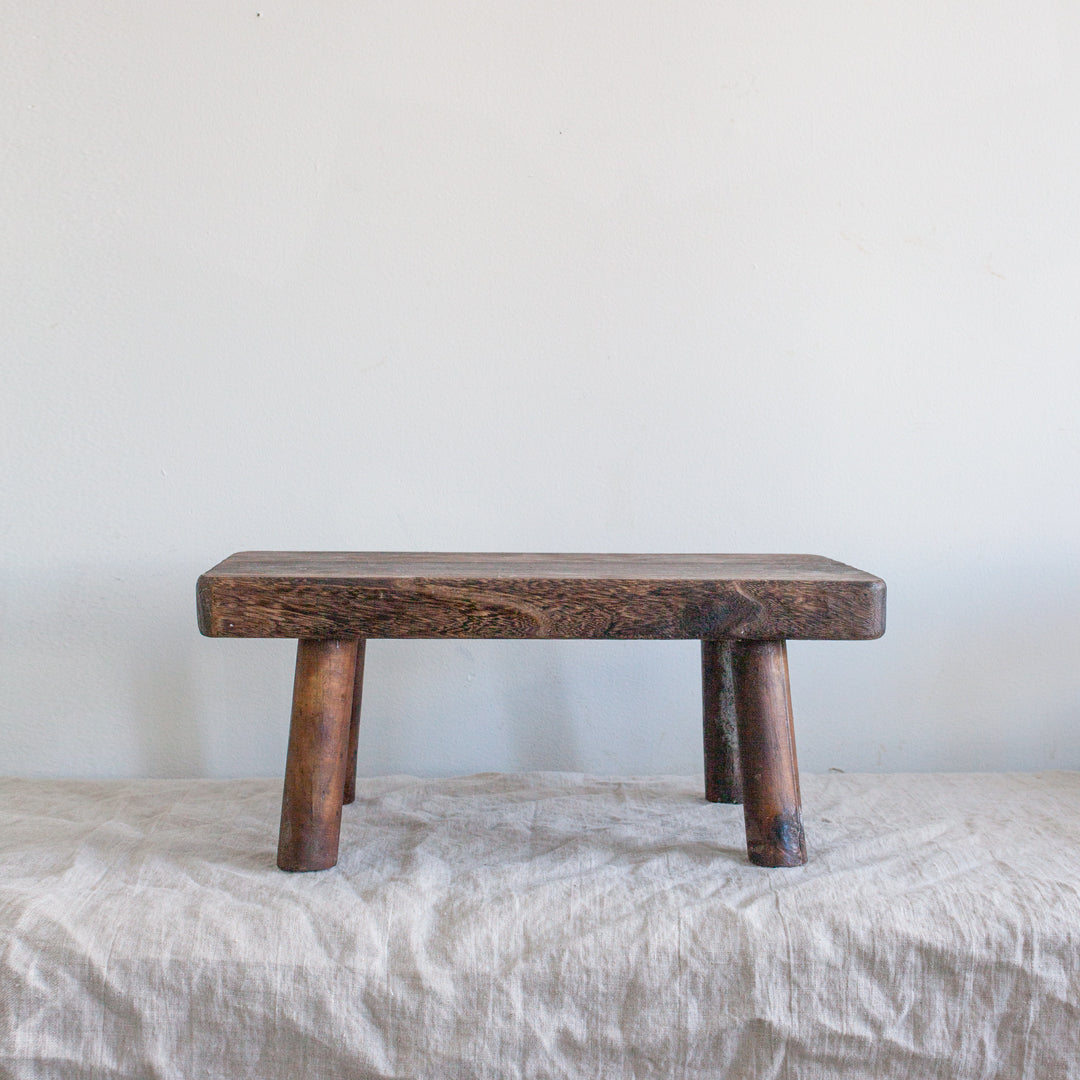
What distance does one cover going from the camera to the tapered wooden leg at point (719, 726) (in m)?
0.95

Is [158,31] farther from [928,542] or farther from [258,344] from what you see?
[928,542]

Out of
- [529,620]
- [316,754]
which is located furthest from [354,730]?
[529,620]

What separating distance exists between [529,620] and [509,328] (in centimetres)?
45

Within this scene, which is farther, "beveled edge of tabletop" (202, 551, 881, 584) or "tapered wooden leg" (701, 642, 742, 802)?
"tapered wooden leg" (701, 642, 742, 802)

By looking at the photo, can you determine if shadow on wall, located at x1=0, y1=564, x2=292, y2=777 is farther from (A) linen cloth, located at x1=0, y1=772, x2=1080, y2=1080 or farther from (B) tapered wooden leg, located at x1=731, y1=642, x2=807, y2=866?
(B) tapered wooden leg, located at x1=731, y1=642, x2=807, y2=866

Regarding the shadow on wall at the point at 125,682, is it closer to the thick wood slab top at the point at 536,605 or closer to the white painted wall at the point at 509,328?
the white painted wall at the point at 509,328

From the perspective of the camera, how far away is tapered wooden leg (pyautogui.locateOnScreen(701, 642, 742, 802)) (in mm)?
948

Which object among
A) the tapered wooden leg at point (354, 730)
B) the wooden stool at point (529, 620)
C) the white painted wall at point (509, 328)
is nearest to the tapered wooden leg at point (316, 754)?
the wooden stool at point (529, 620)

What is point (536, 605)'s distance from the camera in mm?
736

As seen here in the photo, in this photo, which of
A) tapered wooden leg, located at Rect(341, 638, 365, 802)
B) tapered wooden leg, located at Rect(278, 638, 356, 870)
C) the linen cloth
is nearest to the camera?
the linen cloth

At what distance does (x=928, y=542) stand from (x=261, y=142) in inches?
35.8

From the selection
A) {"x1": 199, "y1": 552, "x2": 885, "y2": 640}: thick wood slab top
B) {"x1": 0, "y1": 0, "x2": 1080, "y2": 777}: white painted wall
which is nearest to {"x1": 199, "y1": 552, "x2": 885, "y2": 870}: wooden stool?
{"x1": 199, "y1": 552, "x2": 885, "y2": 640}: thick wood slab top

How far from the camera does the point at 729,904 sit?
2.35ft

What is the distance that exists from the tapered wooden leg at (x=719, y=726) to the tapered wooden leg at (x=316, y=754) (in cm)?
38
